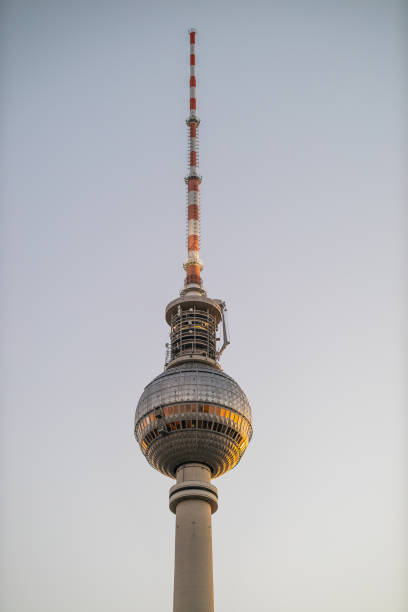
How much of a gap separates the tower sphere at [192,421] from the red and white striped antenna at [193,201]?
743 inches

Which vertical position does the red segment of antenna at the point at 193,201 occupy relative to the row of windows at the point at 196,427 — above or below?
above

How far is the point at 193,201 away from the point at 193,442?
38.8m

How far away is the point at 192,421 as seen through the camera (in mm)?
76750

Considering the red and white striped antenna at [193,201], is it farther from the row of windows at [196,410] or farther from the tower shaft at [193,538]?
the tower shaft at [193,538]

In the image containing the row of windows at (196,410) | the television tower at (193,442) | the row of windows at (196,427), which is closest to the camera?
the television tower at (193,442)

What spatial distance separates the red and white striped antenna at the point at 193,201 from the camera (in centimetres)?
9699

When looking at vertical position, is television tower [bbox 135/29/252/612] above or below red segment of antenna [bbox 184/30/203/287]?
below

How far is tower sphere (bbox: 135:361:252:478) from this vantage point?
76750 millimetres

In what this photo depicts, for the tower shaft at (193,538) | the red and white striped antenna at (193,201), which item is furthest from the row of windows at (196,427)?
the red and white striped antenna at (193,201)

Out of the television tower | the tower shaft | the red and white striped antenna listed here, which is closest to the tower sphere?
the television tower

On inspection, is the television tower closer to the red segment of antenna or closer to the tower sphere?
the tower sphere

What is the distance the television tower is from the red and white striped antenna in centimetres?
1364

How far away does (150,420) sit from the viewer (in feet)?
259

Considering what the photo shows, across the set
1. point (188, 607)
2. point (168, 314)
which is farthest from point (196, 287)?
point (188, 607)
